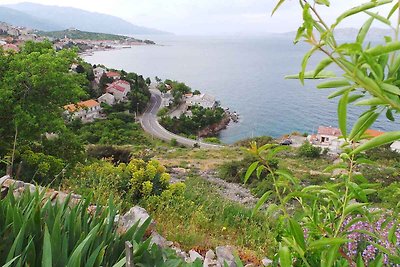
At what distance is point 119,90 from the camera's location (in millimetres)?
49438

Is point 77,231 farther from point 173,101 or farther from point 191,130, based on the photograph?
point 173,101

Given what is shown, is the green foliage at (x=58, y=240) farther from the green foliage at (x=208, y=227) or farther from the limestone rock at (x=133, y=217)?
the green foliage at (x=208, y=227)

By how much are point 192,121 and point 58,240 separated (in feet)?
139

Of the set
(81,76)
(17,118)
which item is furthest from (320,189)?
(81,76)

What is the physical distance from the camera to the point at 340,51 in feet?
1.62

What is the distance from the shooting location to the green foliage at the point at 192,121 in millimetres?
42656

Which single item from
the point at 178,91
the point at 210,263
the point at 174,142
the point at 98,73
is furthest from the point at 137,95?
the point at 210,263

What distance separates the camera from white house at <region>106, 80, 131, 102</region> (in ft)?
159

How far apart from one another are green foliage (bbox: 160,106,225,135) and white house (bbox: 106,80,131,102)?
8070 mm

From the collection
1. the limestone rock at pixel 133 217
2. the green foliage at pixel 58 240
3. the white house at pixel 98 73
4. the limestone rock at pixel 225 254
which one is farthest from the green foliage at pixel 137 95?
the green foliage at pixel 58 240

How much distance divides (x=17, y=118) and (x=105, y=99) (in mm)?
39189

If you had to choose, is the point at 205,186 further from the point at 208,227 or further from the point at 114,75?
the point at 114,75

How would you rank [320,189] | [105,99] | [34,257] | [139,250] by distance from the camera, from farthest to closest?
[105,99]
[139,250]
[34,257]
[320,189]

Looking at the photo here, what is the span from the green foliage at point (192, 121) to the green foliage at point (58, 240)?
40.2 m
